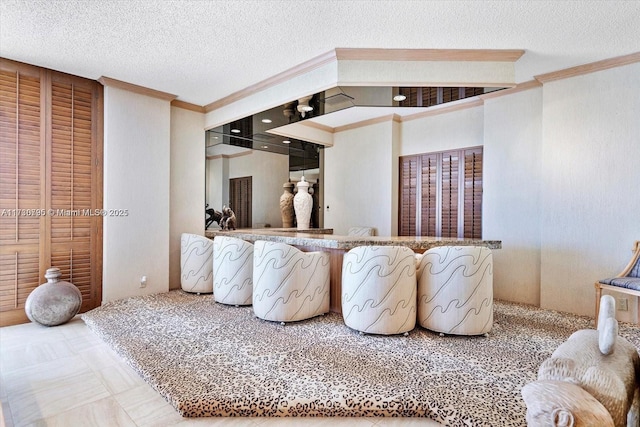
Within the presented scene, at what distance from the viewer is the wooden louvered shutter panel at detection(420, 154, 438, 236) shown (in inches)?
199

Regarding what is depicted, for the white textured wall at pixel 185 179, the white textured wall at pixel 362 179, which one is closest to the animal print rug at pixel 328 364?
the white textured wall at pixel 185 179

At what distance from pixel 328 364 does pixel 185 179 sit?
3540mm

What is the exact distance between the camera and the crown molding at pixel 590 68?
3.20 metres

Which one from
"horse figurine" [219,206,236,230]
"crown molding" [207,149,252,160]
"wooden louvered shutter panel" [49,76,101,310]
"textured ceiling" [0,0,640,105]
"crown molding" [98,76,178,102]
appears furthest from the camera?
"crown molding" [207,149,252,160]

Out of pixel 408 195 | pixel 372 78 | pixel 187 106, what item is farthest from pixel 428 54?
pixel 187 106

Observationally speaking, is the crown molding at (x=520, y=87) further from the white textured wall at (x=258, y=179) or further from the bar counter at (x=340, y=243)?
the white textured wall at (x=258, y=179)

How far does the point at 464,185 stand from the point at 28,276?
5.44 meters

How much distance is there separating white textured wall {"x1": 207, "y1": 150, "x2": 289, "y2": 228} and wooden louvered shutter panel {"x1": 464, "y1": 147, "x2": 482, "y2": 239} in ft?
10.6

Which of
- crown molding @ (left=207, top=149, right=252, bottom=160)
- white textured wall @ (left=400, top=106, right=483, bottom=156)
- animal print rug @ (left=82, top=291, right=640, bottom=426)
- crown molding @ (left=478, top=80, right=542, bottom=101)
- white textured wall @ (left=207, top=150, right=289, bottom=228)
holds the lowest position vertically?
animal print rug @ (left=82, top=291, right=640, bottom=426)

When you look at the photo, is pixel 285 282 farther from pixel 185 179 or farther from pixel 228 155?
pixel 228 155

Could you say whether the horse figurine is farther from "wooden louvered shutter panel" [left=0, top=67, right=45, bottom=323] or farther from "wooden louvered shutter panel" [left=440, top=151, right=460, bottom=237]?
"wooden louvered shutter panel" [left=440, top=151, right=460, bottom=237]

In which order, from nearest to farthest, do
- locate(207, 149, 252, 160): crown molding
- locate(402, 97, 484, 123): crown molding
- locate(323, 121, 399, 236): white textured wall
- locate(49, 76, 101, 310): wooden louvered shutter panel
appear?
1. locate(49, 76, 101, 310): wooden louvered shutter panel
2. locate(402, 97, 484, 123): crown molding
3. locate(207, 149, 252, 160): crown molding
4. locate(323, 121, 399, 236): white textured wall

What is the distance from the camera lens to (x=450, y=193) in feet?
16.1

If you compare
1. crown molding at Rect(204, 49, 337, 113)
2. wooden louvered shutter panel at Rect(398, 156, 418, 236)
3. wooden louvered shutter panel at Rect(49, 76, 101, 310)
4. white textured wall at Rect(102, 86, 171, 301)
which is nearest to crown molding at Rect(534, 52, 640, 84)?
wooden louvered shutter panel at Rect(398, 156, 418, 236)
